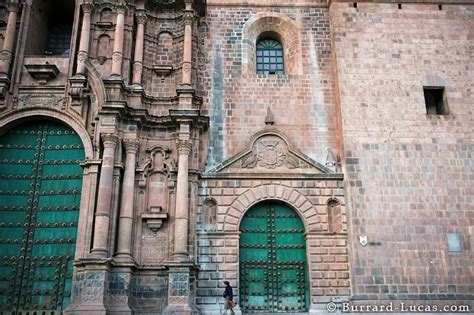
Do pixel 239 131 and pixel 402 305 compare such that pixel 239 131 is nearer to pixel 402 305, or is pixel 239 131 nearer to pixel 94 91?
pixel 94 91

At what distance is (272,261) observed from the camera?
14984 millimetres

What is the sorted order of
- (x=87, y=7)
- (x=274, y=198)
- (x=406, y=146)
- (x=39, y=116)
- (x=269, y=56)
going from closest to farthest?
(x=274, y=198) → (x=39, y=116) → (x=406, y=146) → (x=87, y=7) → (x=269, y=56)

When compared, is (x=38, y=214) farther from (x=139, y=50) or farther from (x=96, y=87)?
(x=139, y=50)

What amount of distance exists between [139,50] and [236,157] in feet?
15.2

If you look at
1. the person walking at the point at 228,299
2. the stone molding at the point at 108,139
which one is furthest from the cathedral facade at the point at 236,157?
the person walking at the point at 228,299

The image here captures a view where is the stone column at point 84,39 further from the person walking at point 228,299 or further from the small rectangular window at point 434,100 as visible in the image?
the small rectangular window at point 434,100

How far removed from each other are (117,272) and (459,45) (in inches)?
512

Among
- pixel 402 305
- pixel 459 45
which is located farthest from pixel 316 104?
pixel 402 305

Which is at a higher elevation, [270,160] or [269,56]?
[269,56]

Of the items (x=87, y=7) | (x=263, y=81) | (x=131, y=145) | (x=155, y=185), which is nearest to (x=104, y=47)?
(x=87, y=7)

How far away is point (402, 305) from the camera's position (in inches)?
552

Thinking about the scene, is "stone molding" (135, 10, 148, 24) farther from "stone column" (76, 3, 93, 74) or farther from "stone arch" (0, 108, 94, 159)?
"stone arch" (0, 108, 94, 159)

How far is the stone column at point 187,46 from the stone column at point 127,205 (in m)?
2.59

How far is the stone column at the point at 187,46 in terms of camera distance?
16.1m
